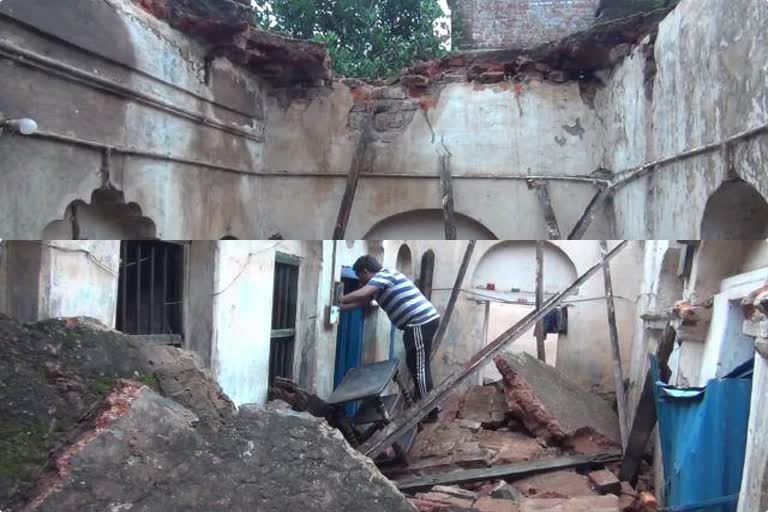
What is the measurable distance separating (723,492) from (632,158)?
16.5 ft

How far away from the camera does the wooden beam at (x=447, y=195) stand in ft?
30.5

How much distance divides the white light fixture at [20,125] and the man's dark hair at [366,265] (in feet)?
9.48

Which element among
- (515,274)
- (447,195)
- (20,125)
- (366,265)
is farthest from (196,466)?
(447,195)

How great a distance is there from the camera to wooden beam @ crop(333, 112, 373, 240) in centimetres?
917

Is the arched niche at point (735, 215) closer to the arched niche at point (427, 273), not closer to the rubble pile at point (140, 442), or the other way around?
the arched niche at point (427, 273)

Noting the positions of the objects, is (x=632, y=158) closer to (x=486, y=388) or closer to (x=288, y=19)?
(x=486, y=388)

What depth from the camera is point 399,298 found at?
4.18 meters

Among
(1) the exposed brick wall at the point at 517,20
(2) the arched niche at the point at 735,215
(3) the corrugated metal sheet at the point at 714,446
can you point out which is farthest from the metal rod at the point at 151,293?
(1) the exposed brick wall at the point at 517,20

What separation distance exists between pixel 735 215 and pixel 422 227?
4599 mm

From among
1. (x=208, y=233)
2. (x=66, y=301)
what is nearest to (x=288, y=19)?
(x=208, y=233)

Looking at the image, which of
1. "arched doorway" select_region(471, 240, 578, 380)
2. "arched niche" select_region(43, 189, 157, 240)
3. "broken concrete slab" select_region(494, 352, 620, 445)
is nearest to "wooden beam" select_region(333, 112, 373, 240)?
"arched doorway" select_region(471, 240, 578, 380)

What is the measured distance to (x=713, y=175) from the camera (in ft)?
18.4

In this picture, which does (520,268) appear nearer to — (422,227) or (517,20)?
(422,227)

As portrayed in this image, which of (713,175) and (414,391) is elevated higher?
(713,175)
